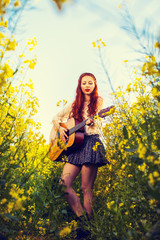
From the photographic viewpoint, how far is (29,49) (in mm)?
1720

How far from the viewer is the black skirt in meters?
2.59

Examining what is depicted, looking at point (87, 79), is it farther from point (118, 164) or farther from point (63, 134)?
point (118, 164)

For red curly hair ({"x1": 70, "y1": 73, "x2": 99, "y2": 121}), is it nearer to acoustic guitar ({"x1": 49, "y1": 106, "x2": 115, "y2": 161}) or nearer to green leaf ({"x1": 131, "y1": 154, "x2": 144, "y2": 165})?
acoustic guitar ({"x1": 49, "y1": 106, "x2": 115, "y2": 161})

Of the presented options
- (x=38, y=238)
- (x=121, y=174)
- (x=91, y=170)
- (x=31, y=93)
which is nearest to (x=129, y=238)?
(x=121, y=174)

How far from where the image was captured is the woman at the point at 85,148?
8.41ft

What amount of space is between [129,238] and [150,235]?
0.42 m

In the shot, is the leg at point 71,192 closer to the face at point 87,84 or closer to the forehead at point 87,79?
the face at point 87,84

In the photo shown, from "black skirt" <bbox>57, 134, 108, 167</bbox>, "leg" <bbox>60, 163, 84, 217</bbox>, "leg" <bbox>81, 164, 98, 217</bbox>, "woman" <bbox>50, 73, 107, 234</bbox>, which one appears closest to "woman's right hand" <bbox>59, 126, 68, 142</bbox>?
"woman" <bbox>50, 73, 107, 234</bbox>

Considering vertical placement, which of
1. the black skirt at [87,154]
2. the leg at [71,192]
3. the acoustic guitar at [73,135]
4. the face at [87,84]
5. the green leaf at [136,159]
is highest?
the face at [87,84]

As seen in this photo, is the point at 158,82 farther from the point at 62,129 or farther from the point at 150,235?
the point at 62,129

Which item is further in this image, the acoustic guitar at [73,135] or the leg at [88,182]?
the acoustic guitar at [73,135]

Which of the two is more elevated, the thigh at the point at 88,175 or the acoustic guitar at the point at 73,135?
the acoustic guitar at the point at 73,135

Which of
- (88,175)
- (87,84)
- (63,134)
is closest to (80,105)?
(87,84)

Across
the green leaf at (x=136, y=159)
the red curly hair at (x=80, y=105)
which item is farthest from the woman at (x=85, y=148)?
the green leaf at (x=136, y=159)
